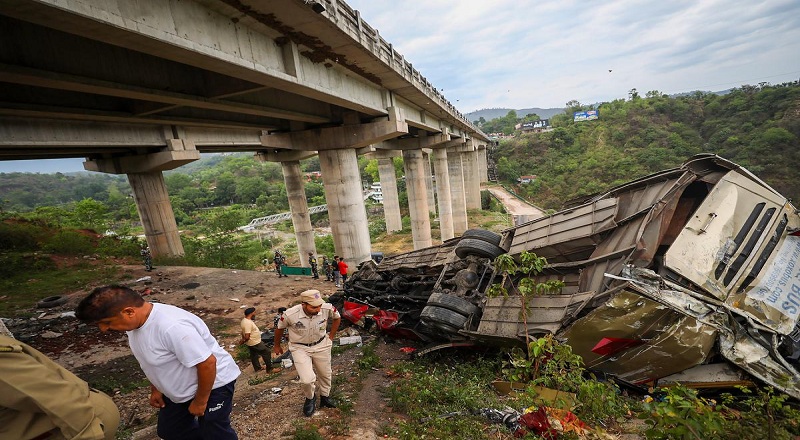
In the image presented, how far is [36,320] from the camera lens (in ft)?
28.9

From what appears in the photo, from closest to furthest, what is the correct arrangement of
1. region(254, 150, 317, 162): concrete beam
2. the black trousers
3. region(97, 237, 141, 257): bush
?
the black trousers < region(97, 237, 141, 257): bush < region(254, 150, 317, 162): concrete beam

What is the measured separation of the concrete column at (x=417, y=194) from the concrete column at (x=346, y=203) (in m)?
9.47

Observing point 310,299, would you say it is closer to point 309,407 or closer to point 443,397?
point 309,407

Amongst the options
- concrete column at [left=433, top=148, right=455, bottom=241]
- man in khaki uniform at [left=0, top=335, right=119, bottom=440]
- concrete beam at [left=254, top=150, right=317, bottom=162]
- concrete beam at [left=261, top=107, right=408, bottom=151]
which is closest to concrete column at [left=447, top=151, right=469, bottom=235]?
concrete column at [left=433, top=148, right=455, bottom=241]

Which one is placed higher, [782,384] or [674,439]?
[674,439]

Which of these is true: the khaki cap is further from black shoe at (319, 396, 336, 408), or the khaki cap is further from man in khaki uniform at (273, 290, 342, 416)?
black shoe at (319, 396, 336, 408)

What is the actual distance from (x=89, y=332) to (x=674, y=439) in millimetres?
11448

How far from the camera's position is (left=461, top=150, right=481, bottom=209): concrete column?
36250 millimetres

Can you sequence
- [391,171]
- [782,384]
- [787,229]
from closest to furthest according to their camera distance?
[782,384], [787,229], [391,171]

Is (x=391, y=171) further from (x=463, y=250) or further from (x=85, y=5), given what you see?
(x=85, y=5)

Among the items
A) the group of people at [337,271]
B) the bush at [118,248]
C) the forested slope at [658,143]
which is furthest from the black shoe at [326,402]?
the forested slope at [658,143]

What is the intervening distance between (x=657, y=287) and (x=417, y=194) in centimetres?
1737

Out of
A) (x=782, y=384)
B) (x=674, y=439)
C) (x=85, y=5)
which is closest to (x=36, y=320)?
(x=85, y=5)

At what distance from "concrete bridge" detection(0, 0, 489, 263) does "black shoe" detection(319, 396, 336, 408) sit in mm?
4585
